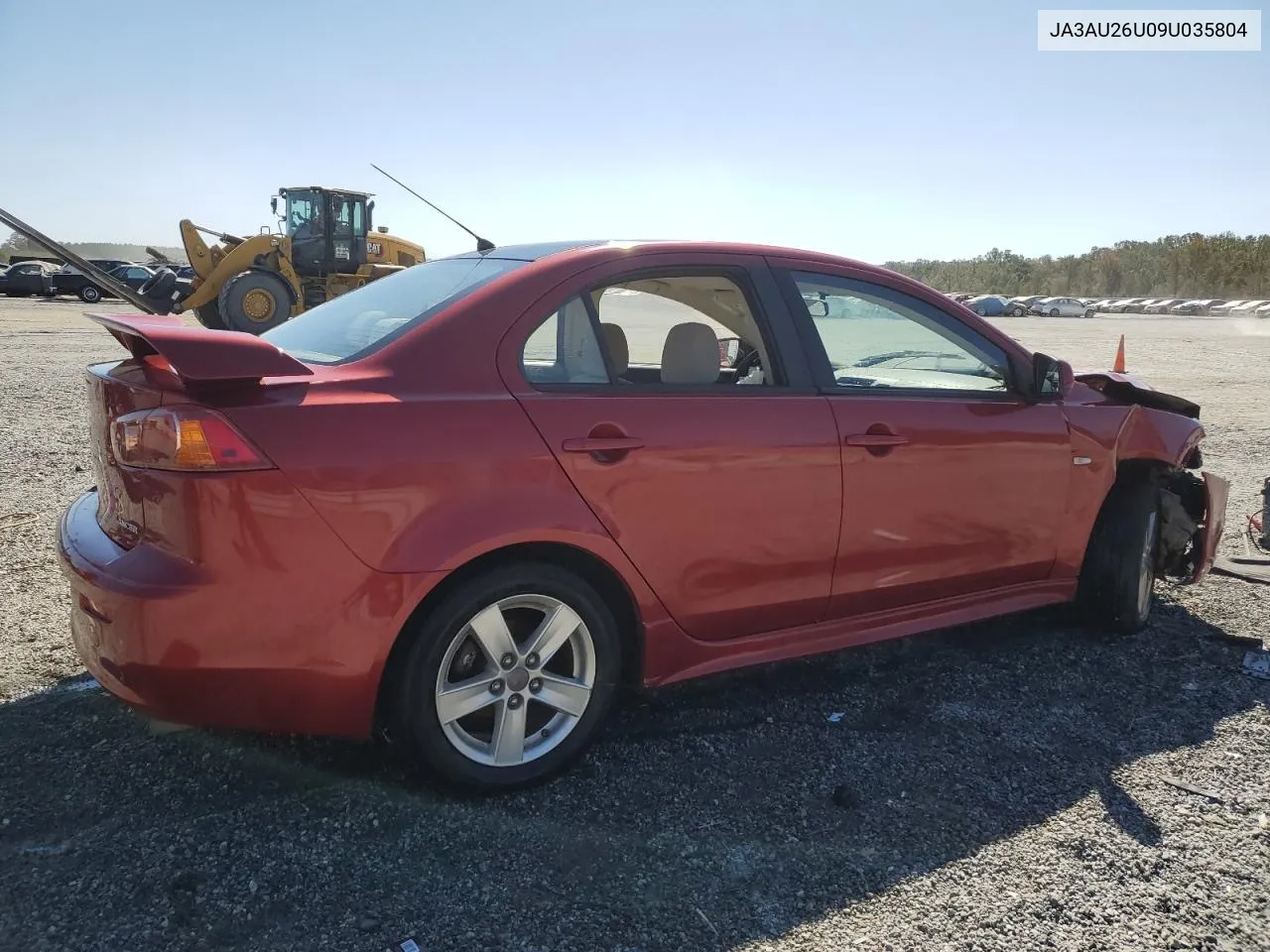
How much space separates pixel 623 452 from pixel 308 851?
1.37m

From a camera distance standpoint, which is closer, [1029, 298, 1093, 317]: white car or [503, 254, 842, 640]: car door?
[503, 254, 842, 640]: car door

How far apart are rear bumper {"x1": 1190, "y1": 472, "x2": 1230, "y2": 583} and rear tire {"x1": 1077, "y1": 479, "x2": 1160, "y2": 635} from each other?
16.8 inches

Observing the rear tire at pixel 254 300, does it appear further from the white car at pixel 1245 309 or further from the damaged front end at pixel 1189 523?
the white car at pixel 1245 309

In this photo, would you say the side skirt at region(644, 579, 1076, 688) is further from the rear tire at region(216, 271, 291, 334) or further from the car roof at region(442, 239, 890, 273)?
the rear tire at region(216, 271, 291, 334)

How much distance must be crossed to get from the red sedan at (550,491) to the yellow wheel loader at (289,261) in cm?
1656

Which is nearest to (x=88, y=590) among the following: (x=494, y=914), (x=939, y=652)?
(x=494, y=914)

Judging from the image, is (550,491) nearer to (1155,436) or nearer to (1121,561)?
(1121,561)

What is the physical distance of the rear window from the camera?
2834 mm

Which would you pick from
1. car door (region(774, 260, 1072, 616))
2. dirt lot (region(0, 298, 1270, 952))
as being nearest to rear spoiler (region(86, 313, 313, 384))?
dirt lot (region(0, 298, 1270, 952))

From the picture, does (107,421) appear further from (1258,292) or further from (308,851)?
(1258,292)

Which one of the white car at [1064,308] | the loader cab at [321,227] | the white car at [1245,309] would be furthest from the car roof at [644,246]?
the white car at [1245,309]

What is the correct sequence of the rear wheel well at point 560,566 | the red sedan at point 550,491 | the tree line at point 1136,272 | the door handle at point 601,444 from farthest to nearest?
the tree line at point 1136,272 < the door handle at point 601,444 < the rear wheel well at point 560,566 < the red sedan at point 550,491

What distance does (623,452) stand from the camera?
111 inches

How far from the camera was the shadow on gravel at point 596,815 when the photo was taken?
7.48 feet
